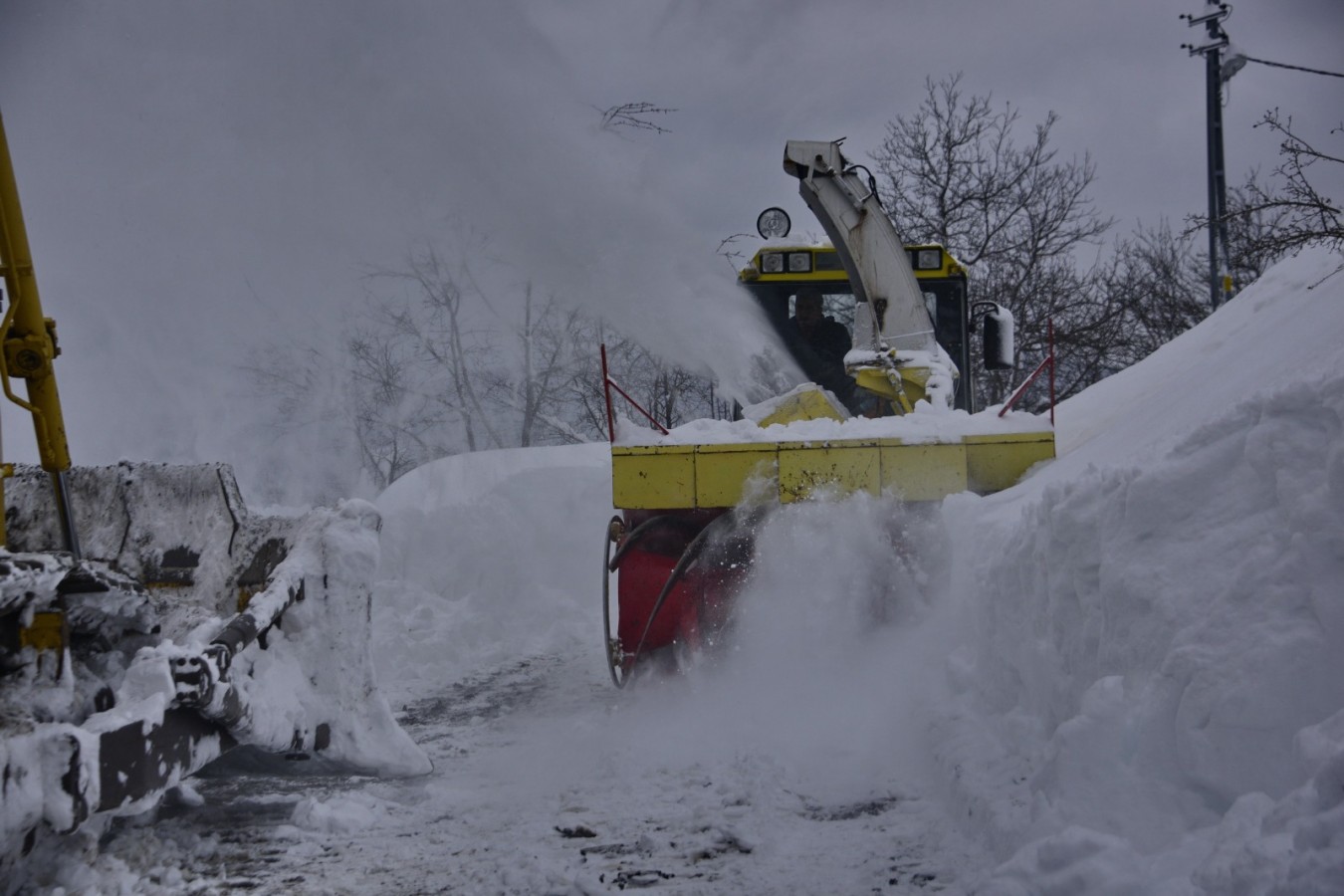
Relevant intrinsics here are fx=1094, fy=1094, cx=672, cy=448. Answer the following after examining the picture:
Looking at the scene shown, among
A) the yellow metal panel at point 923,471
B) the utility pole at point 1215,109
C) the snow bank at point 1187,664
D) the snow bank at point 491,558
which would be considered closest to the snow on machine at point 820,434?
the yellow metal panel at point 923,471

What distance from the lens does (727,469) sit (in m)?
5.27

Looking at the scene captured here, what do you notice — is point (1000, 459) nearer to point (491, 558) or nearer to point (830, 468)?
point (830, 468)

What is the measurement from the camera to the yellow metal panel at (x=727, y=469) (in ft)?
17.2

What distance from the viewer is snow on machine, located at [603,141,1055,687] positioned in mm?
5164

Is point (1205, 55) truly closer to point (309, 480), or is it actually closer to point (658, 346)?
point (658, 346)

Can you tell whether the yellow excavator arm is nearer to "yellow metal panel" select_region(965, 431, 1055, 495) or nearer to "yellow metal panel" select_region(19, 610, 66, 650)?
"yellow metal panel" select_region(19, 610, 66, 650)

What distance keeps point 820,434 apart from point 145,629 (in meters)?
3.10

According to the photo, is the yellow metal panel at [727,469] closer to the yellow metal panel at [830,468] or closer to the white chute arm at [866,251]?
the yellow metal panel at [830,468]

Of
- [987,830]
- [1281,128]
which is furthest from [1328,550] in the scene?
[1281,128]

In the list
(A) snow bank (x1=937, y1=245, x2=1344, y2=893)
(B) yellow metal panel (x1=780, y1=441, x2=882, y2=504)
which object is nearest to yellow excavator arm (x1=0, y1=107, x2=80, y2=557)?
(B) yellow metal panel (x1=780, y1=441, x2=882, y2=504)

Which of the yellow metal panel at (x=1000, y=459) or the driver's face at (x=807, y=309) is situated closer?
the yellow metal panel at (x=1000, y=459)

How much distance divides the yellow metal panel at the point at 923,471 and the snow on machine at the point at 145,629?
236 cm

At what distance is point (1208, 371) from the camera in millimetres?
4641

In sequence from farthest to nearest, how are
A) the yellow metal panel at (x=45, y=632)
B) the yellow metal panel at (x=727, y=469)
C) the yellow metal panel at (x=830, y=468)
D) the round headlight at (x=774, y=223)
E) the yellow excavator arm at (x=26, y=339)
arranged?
the round headlight at (x=774, y=223) → the yellow metal panel at (x=727, y=469) → the yellow metal panel at (x=830, y=468) → the yellow excavator arm at (x=26, y=339) → the yellow metal panel at (x=45, y=632)
